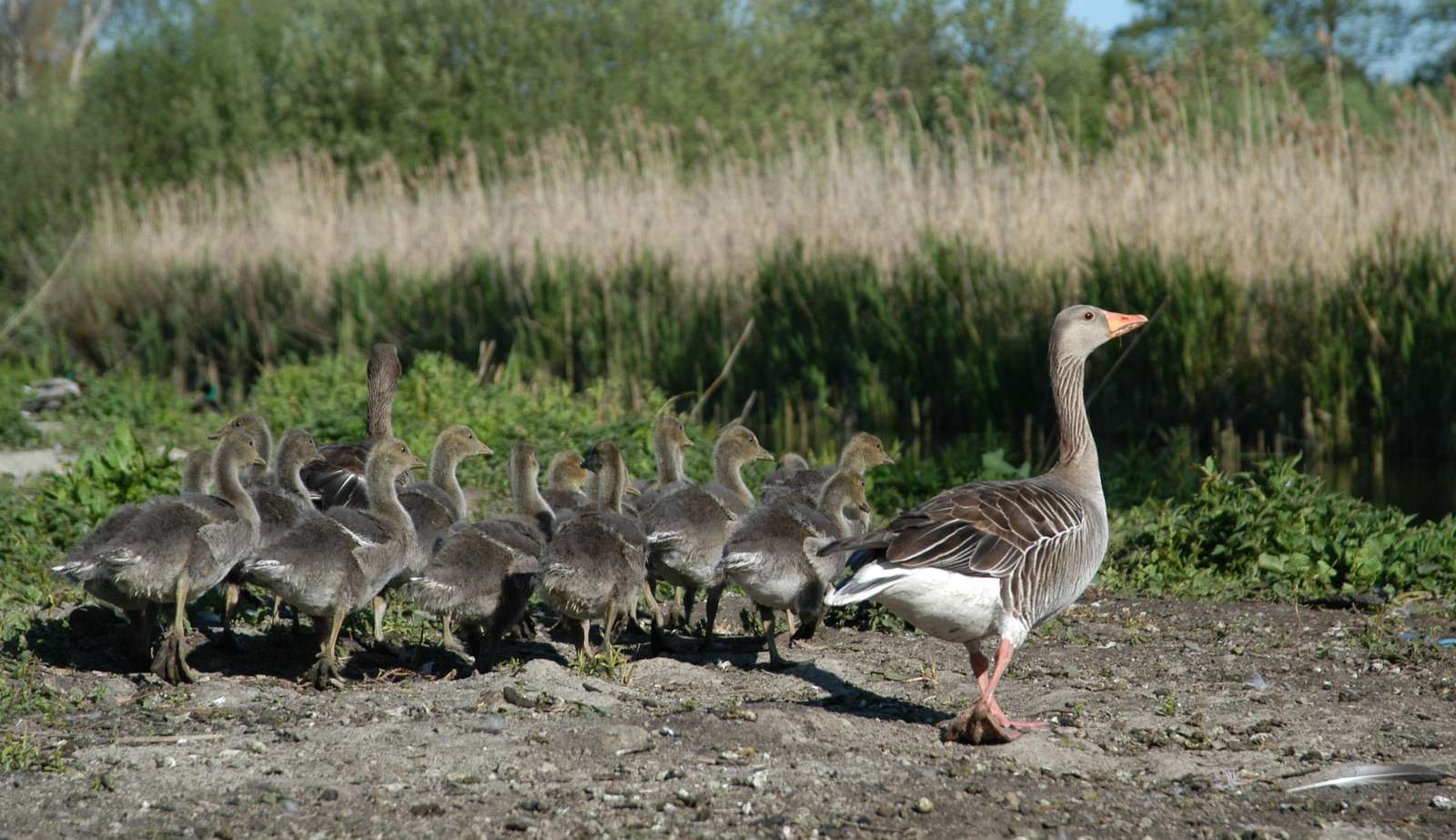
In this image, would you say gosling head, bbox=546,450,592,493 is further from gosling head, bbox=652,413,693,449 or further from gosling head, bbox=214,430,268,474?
gosling head, bbox=214,430,268,474

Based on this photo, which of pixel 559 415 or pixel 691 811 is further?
pixel 559 415

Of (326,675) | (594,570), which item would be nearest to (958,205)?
(594,570)

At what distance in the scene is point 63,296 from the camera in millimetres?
25547

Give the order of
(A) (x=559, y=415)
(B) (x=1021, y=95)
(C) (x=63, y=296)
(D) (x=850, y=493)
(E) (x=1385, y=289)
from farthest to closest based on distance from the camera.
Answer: (B) (x=1021, y=95) → (C) (x=63, y=296) → (E) (x=1385, y=289) → (A) (x=559, y=415) → (D) (x=850, y=493)

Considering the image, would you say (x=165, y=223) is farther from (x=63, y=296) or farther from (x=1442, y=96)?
(x=1442, y=96)

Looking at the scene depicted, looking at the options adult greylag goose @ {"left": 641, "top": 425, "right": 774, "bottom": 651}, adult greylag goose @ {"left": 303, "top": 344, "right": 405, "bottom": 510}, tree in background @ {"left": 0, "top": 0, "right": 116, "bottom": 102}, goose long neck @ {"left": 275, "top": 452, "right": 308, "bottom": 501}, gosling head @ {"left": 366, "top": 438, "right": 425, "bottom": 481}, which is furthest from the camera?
tree in background @ {"left": 0, "top": 0, "right": 116, "bottom": 102}

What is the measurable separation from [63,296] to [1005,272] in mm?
17211

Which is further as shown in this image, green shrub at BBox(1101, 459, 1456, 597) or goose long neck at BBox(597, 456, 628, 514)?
green shrub at BBox(1101, 459, 1456, 597)

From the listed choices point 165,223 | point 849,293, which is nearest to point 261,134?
point 165,223

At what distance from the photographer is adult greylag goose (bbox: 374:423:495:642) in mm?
7402

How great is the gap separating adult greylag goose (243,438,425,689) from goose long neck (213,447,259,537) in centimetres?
28

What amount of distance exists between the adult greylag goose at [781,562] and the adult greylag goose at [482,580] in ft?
3.23

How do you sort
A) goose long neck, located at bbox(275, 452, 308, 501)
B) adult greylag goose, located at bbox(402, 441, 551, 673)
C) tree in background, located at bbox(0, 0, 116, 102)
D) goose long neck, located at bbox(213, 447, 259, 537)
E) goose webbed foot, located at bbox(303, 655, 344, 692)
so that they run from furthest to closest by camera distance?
tree in background, located at bbox(0, 0, 116, 102) → goose long neck, located at bbox(275, 452, 308, 501) → goose long neck, located at bbox(213, 447, 259, 537) → adult greylag goose, located at bbox(402, 441, 551, 673) → goose webbed foot, located at bbox(303, 655, 344, 692)

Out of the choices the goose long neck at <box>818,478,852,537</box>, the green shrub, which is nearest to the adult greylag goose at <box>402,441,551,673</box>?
the goose long neck at <box>818,478,852,537</box>
